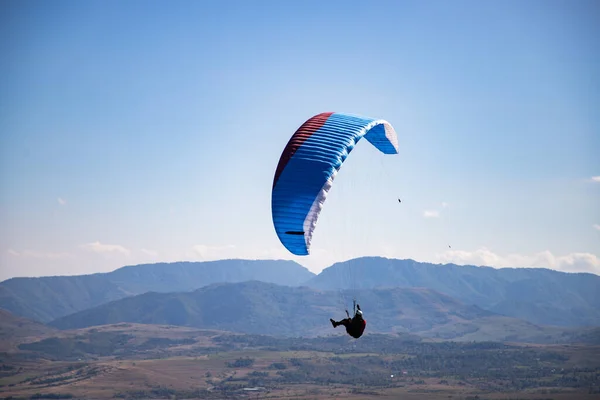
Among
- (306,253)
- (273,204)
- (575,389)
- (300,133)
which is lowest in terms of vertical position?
(575,389)

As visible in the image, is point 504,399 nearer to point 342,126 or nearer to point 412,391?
point 412,391

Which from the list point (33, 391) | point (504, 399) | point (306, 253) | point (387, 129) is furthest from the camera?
point (33, 391)

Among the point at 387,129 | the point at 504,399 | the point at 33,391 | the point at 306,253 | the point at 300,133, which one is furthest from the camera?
the point at 33,391

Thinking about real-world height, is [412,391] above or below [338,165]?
below

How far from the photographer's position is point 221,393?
196m

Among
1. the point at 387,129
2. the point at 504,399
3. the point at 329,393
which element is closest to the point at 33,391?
the point at 329,393

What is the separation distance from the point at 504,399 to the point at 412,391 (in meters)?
25.0

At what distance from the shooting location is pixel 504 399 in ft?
596

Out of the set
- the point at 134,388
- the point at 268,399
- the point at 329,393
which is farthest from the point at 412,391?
the point at 134,388

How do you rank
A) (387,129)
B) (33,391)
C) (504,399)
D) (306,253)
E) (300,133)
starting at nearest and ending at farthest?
(306,253) < (300,133) < (387,129) < (504,399) < (33,391)

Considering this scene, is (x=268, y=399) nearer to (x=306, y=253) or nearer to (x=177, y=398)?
(x=177, y=398)

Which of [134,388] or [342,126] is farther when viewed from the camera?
[134,388]

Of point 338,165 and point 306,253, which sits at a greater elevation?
point 338,165

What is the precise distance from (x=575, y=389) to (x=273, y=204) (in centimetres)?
19453
